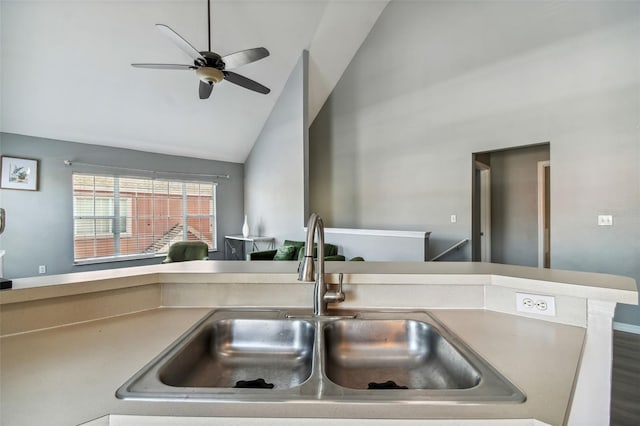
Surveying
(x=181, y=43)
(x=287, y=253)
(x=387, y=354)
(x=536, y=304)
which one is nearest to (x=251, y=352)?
(x=387, y=354)

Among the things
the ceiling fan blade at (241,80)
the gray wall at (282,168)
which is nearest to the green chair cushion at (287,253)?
the gray wall at (282,168)

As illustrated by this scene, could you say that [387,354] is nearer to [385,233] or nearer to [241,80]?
[241,80]

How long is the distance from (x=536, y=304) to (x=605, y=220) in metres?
3.05

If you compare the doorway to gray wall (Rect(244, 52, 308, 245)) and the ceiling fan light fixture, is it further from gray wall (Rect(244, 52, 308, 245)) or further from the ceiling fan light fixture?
the ceiling fan light fixture

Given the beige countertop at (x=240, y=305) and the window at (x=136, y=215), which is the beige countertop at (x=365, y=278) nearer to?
the beige countertop at (x=240, y=305)

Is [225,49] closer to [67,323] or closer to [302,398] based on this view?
[67,323]

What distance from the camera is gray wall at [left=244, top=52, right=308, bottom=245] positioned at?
5074 mm

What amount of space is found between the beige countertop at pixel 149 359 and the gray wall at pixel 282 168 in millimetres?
4097

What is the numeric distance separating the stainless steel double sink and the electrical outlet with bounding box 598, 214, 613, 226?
10.8 ft

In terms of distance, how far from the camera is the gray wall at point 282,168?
16.6 ft

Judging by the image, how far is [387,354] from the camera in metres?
1.02

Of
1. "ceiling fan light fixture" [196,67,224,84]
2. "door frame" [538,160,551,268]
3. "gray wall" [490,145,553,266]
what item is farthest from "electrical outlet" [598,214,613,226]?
"ceiling fan light fixture" [196,67,224,84]

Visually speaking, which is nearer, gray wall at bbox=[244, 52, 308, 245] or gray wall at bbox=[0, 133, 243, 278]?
gray wall at bbox=[0, 133, 243, 278]

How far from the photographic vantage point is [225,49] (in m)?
4.34
